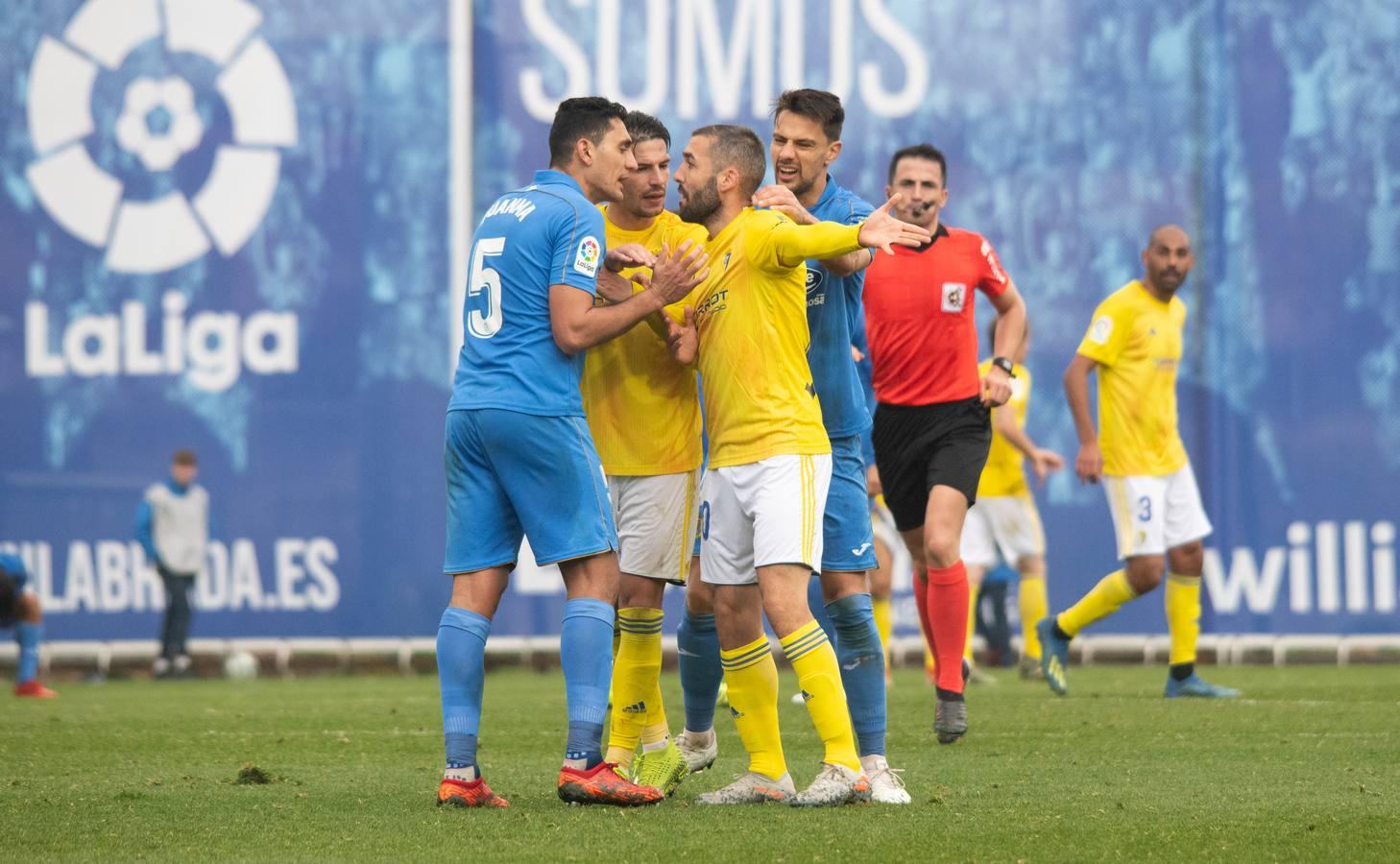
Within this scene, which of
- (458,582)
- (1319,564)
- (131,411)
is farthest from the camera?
(131,411)

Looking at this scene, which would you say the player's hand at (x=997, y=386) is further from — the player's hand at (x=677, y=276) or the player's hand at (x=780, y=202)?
the player's hand at (x=677, y=276)

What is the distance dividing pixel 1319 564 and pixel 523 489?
9.46m

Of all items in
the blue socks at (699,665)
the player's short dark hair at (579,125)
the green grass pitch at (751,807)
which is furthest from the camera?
the blue socks at (699,665)

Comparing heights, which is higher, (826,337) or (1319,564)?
(826,337)

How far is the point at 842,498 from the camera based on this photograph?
6152mm

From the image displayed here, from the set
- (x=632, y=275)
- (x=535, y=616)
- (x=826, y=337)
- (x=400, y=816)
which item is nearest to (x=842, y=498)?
(x=826, y=337)

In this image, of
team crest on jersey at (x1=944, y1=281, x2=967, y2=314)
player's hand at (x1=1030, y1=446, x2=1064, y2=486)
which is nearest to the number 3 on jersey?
team crest on jersey at (x1=944, y1=281, x2=967, y2=314)

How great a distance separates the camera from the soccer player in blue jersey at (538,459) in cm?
536

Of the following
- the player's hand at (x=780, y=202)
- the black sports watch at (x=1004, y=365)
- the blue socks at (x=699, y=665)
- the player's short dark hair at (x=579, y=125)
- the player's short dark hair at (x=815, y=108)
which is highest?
the player's short dark hair at (x=815, y=108)

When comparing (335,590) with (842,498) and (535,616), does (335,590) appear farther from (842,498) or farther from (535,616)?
(842,498)

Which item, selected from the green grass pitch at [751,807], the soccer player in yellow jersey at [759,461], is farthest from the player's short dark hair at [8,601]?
the soccer player in yellow jersey at [759,461]

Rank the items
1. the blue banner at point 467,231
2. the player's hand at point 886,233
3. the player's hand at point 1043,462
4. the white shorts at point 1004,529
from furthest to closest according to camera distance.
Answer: the blue banner at point 467,231 < the white shorts at point 1004,529 < the player's hand at point 1043,462 < the player's hand at point 886,233

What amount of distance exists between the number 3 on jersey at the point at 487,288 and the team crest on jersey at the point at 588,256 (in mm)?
239

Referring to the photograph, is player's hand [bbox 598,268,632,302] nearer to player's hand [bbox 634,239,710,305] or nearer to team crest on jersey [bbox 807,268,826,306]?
player's hand [bbox 634,239,710,305]
